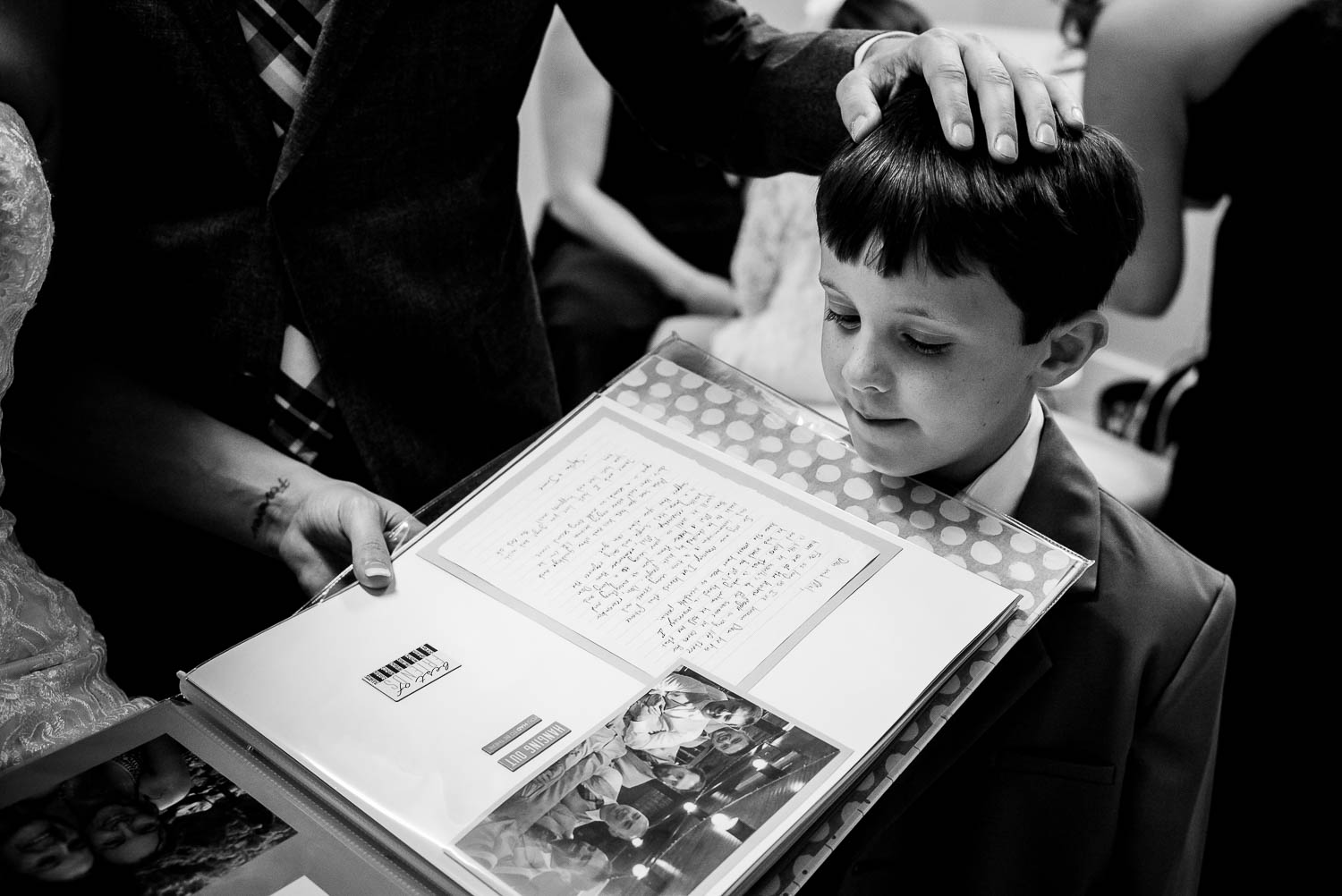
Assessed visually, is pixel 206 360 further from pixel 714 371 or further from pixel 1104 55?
pixel 1104 55

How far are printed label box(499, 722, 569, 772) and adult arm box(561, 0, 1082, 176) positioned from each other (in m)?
0.52

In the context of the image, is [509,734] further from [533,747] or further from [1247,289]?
[1247,289]

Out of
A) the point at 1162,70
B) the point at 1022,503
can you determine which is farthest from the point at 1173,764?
the point at 1162,70

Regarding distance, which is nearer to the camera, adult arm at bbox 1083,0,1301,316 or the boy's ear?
the boy's ear

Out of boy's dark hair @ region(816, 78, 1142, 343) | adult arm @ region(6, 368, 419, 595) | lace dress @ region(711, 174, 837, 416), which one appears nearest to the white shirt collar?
boy's dark hair @ region(816, 78, 1142, 343)

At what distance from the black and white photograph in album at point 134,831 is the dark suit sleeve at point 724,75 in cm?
74

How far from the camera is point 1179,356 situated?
9.09 ft

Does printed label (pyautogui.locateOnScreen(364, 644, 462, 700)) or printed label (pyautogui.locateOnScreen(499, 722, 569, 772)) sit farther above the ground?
printed label (pyautogui.locateOnScreen(364, 644, 462, 700))

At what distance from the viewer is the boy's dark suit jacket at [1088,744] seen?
3.25 ft

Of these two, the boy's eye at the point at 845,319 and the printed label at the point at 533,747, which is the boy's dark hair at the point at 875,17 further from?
the printed label at the point at 533,747

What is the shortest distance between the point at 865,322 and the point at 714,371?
172 mm

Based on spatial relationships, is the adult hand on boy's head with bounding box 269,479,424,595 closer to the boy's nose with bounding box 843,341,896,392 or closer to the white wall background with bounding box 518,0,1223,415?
the boy's nose with bounding box 843,341,896,392

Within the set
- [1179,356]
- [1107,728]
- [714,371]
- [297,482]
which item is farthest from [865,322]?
[1179,356]

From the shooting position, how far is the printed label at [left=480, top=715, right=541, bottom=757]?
75cm
